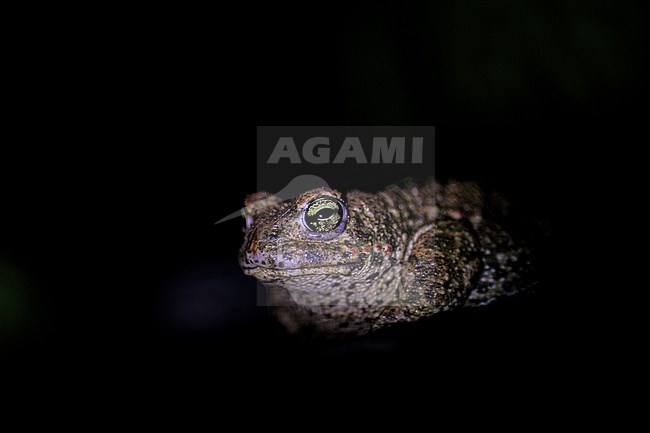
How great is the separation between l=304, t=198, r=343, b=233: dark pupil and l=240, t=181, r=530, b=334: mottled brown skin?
48 mm

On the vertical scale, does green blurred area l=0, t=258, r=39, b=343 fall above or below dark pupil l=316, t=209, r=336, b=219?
below

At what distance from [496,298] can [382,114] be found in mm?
2191

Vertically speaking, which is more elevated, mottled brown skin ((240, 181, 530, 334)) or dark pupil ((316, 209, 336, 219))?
dark pupil ((316, 209, 336, 219))

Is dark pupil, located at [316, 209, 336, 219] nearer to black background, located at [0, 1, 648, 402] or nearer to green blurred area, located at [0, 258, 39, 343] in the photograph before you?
black background, located at [0, 1, 648, 402]

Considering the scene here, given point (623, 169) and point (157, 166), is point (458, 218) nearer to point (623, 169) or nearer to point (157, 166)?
point (623, 169)

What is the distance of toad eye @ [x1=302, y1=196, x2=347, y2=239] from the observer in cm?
229

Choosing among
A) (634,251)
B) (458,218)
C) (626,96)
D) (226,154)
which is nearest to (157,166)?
(226,154)

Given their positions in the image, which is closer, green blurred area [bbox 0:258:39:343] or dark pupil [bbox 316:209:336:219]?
green blurred area [bbox 0:258:39:343]

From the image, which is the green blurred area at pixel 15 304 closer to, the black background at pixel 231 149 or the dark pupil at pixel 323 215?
the black background at pixel 231 149

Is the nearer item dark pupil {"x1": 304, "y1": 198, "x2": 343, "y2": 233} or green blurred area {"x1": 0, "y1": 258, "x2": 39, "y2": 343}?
green blurred area {"x1": 0, "y1": 258, "x2": 39, "y2": 343}

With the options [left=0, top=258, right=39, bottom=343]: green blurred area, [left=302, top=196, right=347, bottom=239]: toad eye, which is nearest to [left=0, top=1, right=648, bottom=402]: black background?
[left=0, top=258, right=39, bottom=343]: green blurred area

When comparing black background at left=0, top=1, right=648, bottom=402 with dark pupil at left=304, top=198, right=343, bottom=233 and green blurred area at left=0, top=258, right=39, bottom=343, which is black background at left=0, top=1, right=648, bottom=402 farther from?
dark pupil at left=304, top=198, right=343, bottom=233

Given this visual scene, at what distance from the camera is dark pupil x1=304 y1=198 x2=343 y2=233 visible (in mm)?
2287

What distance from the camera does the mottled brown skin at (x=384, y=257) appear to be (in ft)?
7.50
